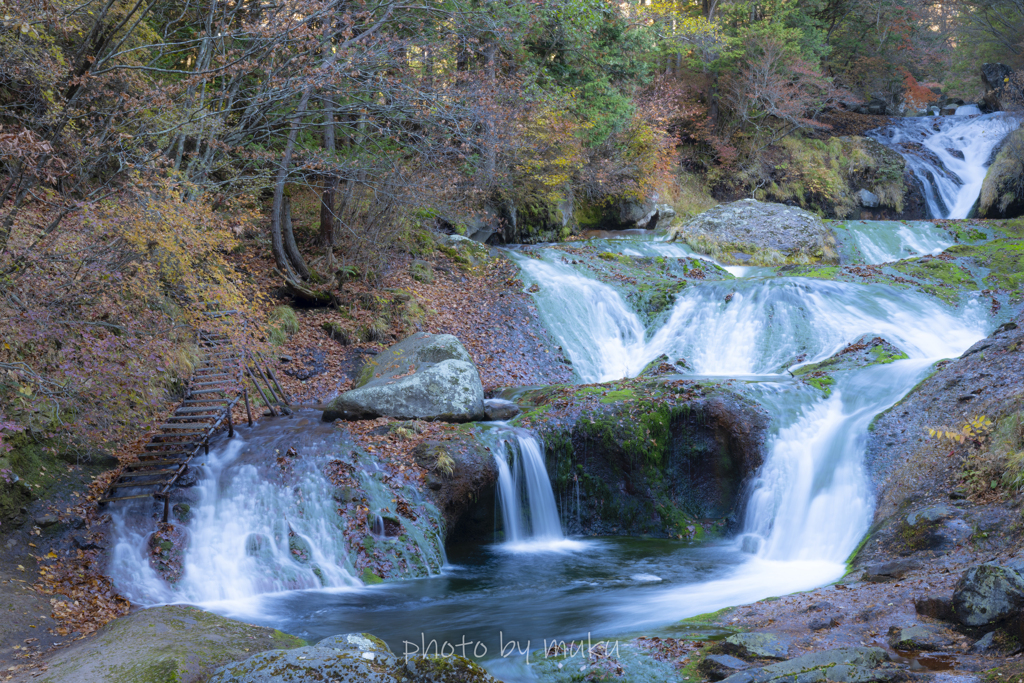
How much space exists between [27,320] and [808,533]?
29.5 ft

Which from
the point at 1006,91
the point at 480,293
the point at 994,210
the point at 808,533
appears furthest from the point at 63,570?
the point at 1006,91

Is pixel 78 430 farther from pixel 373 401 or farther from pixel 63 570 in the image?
pixel 373 401

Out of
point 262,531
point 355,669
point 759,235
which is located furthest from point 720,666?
point 759,235

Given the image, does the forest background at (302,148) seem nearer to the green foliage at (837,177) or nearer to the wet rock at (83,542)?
the green foliage at (837,177)

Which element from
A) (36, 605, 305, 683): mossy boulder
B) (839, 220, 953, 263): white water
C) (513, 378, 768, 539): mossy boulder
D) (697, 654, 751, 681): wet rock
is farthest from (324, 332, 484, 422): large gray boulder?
(839, 220, 953, 263): white water

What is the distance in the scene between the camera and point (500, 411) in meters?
10.6

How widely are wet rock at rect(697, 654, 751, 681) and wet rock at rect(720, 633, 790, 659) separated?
0.10 m

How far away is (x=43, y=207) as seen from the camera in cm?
805

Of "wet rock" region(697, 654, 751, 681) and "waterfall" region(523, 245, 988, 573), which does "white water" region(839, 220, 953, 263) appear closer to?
"waterfall" region(523, 245, 988, 573)

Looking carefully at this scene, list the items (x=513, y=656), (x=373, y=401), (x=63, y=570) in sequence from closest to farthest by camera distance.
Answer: (x=513, y=656) < (x=63, y=570) < (x=373, y=401)

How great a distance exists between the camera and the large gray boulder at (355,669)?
319cm

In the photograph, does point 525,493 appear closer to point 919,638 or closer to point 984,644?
point 919,638

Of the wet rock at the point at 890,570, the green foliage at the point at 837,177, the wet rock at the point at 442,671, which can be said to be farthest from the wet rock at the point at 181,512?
the green foliage at the point at 837,177

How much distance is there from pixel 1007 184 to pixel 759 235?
847 centimetres
